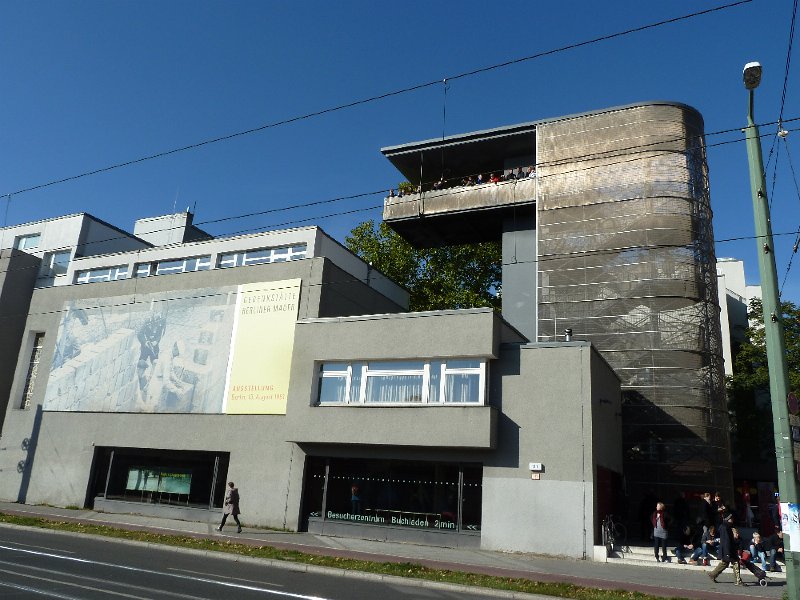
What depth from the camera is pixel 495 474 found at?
62.5ft

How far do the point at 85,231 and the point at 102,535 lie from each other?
2036 centimetres

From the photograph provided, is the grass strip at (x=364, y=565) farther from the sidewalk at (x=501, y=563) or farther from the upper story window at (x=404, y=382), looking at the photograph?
the upper story window at (x=404, y=382)

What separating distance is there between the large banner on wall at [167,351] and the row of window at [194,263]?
1623mm

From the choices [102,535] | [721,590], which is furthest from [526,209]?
[102,535]

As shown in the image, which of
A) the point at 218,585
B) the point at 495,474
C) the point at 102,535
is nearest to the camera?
the point at 218,585

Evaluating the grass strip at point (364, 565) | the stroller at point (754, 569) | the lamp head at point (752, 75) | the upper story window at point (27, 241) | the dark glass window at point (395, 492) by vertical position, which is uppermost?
the upper story window at point (27, 241)

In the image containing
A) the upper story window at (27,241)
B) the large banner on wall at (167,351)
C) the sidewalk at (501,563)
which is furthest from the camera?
the upper story window at (27,241)

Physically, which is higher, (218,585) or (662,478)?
(662,478)

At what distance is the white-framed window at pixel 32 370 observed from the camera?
30.3 metres

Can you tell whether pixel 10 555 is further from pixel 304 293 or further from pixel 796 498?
pixel 796 498

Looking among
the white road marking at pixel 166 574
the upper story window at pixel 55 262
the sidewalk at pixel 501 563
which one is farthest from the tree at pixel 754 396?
the upper story window at pixel 55 262

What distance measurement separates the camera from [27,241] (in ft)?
116

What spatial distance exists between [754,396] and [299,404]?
34.8 metres

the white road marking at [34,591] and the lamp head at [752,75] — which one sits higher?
the lamp head at [752,75]
